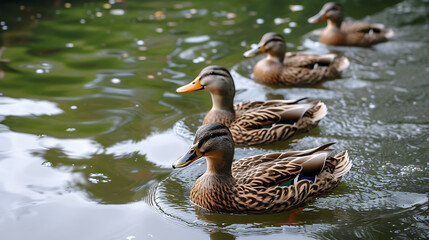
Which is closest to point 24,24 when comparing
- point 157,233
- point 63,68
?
point 63,68

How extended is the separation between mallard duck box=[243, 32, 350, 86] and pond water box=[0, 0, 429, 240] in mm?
166

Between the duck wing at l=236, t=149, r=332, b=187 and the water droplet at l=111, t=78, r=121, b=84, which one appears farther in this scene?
the water droplet at l=111, t=78, r=121, b=84

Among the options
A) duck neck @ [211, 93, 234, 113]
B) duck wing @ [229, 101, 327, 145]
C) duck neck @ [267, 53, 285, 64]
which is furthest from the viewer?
duck neck @ [267, 53, 285, 64]

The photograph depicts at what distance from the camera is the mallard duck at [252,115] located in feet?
23.0

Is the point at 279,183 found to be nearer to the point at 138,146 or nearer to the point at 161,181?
the point at 161,181

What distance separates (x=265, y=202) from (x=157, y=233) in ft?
3.43

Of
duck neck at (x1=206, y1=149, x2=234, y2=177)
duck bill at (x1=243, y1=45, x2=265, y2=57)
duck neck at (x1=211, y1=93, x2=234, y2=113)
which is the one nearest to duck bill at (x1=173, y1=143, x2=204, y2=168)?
duck neck at (x1=206, y1=149, x2=234, y2=177)

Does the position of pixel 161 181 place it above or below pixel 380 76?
above

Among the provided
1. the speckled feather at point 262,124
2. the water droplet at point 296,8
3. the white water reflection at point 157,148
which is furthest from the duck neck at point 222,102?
the water droplet at point 296,8

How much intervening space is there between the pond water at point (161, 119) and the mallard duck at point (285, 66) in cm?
17

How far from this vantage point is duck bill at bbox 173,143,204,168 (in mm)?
5281

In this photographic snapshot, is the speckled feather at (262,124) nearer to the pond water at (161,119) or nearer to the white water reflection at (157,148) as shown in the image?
the pond water at (161,119)

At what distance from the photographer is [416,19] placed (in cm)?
1280

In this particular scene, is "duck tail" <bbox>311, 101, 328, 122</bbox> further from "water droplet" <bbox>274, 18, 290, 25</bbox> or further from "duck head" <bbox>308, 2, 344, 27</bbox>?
"water droplet" <bbox>274, 18, 290, 25</bbox>
